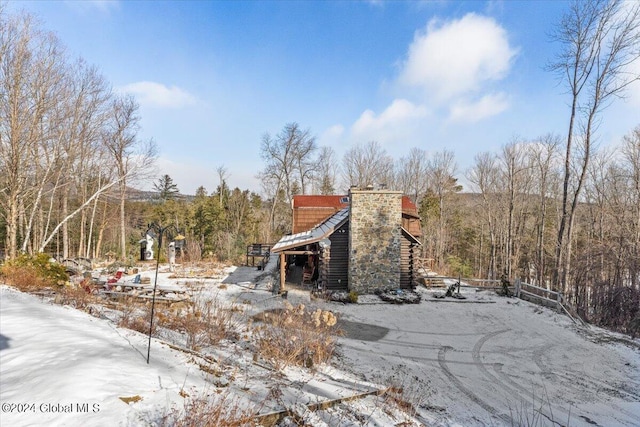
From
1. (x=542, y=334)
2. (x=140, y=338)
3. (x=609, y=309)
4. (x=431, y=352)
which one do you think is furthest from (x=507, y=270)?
(x=140, y=338)

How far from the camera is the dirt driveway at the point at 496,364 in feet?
20.1

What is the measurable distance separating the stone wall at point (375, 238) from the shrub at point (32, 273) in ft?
38.8

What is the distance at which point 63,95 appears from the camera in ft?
46.1

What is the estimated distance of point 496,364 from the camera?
8477mm

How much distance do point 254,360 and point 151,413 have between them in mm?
2741

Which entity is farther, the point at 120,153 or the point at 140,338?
the point at 120,153

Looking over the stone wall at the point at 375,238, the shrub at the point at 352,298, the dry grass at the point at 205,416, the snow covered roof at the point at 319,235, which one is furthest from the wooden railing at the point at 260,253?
the dry grass at the point at 205,416

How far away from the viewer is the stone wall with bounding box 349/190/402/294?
1574cm

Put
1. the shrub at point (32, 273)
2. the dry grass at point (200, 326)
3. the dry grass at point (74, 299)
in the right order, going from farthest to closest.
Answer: the shrub at point (32, 273), the dry grass at point (74, 299), the dry grass at point (200, 326)

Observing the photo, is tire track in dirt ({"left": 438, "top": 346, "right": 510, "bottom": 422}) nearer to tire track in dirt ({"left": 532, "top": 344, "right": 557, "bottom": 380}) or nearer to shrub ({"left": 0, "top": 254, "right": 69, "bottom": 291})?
tire track in dirt ({"left": 532, "top": 344, "right": 557, "bottom": 380})

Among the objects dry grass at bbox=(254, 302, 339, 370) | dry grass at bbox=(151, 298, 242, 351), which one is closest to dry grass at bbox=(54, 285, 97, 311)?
dry grass at bbox=(151, 298, 242, 351)

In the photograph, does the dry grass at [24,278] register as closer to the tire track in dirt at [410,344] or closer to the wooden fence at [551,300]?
the tire track in dirt at [410,344]

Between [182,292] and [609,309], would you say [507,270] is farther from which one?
[182,292]

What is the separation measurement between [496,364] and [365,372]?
4081 mm
